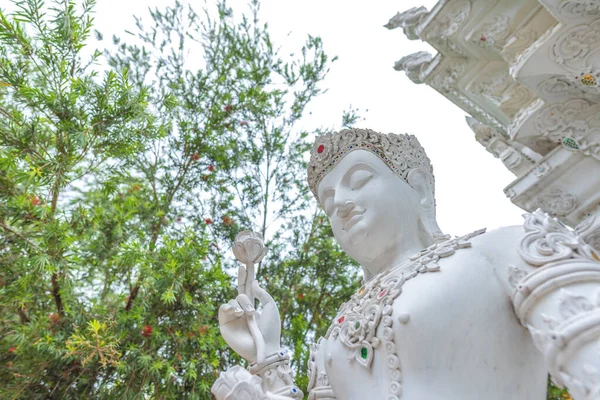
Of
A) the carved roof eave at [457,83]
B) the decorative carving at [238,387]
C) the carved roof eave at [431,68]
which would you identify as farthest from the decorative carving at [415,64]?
the decorative carving at [238,387]

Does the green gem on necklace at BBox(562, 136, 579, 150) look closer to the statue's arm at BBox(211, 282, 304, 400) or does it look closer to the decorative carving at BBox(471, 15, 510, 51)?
the decorative carving at BBox(471, 15, 510, 51)

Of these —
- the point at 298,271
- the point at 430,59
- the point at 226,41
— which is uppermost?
the point at 226,41

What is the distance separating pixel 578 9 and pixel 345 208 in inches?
99.5

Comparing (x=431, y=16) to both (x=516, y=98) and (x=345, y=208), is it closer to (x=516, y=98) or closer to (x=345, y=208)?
(x=516, y=98)

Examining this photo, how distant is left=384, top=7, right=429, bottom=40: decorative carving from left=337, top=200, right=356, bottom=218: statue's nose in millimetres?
3522

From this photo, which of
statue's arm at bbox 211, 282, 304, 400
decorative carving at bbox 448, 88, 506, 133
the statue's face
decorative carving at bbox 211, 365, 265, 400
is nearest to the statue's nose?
the statue's face

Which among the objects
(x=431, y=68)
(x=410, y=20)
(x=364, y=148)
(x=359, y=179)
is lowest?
(x=359, y=179)

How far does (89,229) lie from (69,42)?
1350mm

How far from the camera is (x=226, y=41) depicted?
621 centimetres

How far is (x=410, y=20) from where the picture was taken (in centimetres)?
511

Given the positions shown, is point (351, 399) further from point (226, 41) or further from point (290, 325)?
point (226, 41)

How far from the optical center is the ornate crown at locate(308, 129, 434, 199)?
2.11m

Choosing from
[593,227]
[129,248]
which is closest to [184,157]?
[129,248]

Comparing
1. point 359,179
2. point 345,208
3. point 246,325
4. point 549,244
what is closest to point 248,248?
point 246,325
